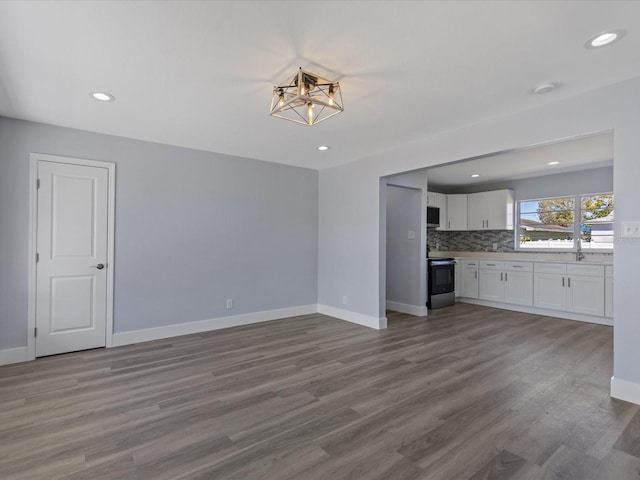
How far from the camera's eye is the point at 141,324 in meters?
4.16

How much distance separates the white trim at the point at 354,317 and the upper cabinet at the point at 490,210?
348 cm

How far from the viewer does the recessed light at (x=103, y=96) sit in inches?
113

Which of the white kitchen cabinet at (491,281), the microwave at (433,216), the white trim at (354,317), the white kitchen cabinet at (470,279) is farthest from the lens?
the microwave at (433,216)

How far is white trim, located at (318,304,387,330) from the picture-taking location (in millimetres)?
4793

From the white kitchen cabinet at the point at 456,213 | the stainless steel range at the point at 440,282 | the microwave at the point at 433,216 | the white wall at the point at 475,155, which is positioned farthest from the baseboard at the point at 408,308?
the white kitchen cabinet at the point at 456,213

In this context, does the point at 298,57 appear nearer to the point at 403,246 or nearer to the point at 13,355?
the point at 13,355

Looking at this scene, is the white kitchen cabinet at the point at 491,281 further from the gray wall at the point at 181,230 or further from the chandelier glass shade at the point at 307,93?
the chandelier glass shade at the point at 307,93

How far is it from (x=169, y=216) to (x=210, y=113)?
5.50 feet

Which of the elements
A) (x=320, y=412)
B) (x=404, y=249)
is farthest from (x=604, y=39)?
(x=404, y=249)

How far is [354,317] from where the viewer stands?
5148 mm

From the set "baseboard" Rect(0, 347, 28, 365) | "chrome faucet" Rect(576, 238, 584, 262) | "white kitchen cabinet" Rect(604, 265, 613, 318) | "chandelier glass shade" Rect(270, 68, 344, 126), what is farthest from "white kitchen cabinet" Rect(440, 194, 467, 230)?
"baseboard" Rect(0, 347, 28, 365)

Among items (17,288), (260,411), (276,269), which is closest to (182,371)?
(260,411)

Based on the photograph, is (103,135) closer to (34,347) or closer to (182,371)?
(34,347)

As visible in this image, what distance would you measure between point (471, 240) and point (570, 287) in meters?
2.32
